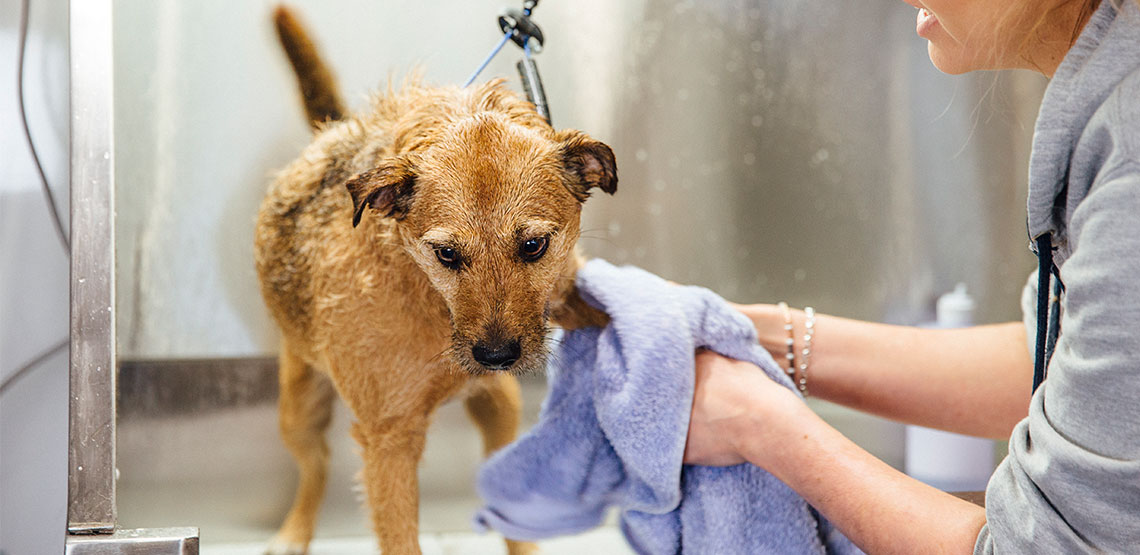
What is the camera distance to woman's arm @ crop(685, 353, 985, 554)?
2.07 feet

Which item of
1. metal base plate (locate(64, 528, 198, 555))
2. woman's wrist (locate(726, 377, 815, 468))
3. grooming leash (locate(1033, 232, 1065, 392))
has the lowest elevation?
metal base plate (locate(64, 528, 198, 555))

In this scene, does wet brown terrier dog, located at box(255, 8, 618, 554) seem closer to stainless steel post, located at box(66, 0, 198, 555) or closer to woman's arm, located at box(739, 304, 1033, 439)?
stainless steel post, located at box(66, 0, 198, 555)

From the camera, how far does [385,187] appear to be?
0.62m

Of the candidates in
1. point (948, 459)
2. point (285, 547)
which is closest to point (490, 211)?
point (285, 547)

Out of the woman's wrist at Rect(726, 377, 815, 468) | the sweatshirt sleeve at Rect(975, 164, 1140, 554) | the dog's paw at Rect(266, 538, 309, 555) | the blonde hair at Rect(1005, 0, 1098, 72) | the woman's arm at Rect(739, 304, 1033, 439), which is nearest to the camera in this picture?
the sweatshirt sleeve at Rect(975, 164, 1140, 554)

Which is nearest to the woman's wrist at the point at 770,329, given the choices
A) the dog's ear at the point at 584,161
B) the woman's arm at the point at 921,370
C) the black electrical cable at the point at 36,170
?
the woman's arm at the point at 921,370

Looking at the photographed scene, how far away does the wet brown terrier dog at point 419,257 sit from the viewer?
2.05ft

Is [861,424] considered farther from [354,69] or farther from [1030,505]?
[354,69]

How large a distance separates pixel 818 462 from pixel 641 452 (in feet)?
0.50

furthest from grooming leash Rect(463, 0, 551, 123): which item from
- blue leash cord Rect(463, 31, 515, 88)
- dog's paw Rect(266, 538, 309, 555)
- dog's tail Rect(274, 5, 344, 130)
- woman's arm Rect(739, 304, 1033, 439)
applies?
dog's paw Rect(266, 538, 309, 555)

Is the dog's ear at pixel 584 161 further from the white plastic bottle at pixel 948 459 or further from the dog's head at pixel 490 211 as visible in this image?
the white plastic bottle at pixel 948 459

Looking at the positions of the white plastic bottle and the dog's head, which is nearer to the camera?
the dog's head

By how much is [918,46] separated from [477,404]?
2.65 feet

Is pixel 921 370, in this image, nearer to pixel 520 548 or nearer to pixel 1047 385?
pixel 1047 385
